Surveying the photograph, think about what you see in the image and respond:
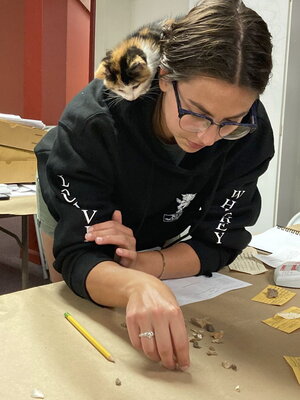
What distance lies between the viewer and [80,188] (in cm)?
90

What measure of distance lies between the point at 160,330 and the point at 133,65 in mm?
469

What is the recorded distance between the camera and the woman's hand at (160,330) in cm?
68

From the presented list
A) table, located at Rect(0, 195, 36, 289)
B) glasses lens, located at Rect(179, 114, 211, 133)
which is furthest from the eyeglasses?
table, located at Rect(0, 195, 36, 289)

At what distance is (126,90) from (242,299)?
49cm

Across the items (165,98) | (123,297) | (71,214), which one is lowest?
(123,297)

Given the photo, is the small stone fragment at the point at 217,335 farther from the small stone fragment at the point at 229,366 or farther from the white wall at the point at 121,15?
the white wall at the point at 121,15

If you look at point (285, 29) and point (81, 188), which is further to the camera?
point (285, 29)

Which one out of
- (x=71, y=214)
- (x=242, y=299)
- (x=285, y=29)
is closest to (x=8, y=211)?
(x=71, y=214)

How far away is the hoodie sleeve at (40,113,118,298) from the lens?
2.92ft

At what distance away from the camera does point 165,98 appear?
2.93 ft

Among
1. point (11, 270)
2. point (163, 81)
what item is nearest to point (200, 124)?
point (163, 81)

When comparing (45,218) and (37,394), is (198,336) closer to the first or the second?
(37,394)

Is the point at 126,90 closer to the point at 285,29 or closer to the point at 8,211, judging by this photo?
the point at 8,211

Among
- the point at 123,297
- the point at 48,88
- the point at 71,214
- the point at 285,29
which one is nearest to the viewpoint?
the point at 123,297
